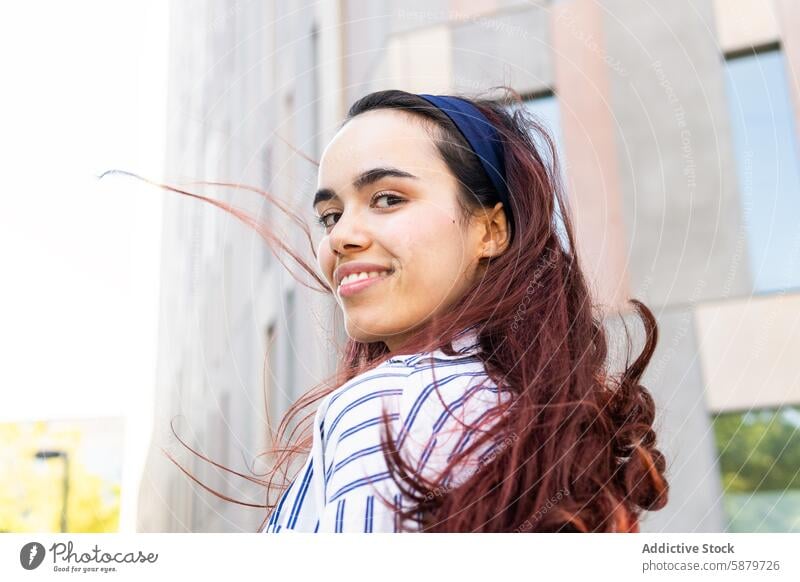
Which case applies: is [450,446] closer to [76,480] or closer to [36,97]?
[76,480]

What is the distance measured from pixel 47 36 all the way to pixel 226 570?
0.91 meters

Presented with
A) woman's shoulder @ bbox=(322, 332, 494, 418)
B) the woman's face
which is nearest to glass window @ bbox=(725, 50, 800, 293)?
the woman's face

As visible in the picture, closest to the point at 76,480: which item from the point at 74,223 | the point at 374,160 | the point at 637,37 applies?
the point at 74,223

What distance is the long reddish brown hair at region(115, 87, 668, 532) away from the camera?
Answer: 2.27 ft

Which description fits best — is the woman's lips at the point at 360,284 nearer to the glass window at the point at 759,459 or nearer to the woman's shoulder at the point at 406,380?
the woman's shoulder at the point at 406,380

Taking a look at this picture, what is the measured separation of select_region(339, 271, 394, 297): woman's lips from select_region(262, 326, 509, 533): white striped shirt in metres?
0.13

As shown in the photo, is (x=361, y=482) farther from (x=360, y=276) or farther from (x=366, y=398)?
(x=360, y=276)

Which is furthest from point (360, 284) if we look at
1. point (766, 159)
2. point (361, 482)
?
point (766, 159)

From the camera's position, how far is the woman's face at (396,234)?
0.81 metres

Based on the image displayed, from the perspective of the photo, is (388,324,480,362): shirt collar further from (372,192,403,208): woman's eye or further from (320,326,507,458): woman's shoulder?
(372,192,403,208): woman's eye

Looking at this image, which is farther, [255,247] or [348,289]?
[255,247]

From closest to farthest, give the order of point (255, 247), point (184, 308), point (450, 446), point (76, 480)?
point (450, 446)
point (76, 480)
point (184, 308)
point (255, 247)

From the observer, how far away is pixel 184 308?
1777mm

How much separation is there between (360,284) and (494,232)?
0.48 ft
